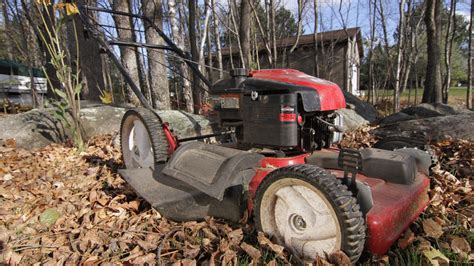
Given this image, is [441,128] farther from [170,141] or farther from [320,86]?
[170,141]

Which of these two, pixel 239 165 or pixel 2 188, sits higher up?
pixel 239 165

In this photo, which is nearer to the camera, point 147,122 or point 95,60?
point 147,122

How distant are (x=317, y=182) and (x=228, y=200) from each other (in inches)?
29.2

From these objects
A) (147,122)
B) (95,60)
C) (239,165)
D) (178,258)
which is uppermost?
(95,60)

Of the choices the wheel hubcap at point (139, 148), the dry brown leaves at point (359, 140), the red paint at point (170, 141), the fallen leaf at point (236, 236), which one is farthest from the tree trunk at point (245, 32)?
the fallen leaf at point (236, 236)

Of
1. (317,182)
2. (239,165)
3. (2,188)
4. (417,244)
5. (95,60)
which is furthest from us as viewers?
(95,60)

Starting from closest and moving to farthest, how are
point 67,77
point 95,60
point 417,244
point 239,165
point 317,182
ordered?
1. point 317,182
2. point 417,244
3. point 239,165
4. point 67,77
5. point 95,60

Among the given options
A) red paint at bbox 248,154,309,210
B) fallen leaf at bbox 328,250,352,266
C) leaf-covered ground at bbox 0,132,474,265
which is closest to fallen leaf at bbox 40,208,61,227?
leaf-covered ground at bbox 0,132,474,265

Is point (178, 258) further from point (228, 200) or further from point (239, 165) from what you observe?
point (239, 165)

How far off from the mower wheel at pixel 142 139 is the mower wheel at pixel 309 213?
1.27 m

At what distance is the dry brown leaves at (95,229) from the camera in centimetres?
185

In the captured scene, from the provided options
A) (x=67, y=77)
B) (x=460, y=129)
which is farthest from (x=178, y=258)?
(x=460, y=129)

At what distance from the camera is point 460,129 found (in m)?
4.00

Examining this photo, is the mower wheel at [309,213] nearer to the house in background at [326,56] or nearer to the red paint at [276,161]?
the red paint at [276,161]
